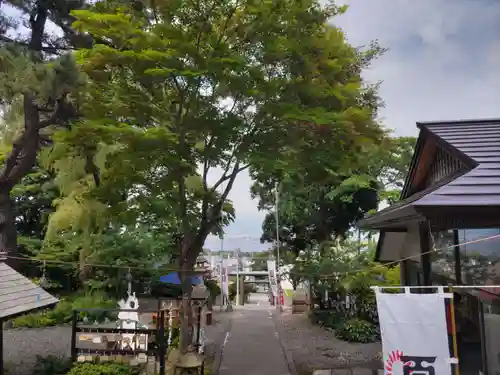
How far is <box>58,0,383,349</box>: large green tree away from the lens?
383 inches

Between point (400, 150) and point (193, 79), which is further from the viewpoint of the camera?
point (400, 150)

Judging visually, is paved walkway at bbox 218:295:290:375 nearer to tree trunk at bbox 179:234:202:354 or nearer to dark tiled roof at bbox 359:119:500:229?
tree trunk at bbox 179:234:202:354

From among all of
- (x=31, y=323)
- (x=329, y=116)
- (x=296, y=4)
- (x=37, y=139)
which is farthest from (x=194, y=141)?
(x=31, y=323)

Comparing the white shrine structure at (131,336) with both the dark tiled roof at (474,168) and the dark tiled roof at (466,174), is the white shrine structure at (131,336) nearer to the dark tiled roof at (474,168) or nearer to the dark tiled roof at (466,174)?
the dark tiled roof at (466,174)

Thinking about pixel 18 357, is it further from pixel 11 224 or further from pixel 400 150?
pixel 400 150

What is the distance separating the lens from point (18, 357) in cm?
1277

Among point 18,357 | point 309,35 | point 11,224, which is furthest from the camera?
point 11,224

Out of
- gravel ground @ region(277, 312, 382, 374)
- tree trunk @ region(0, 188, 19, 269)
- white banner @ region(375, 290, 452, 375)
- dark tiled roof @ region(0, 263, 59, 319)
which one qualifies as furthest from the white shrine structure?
tree trunk @ region(0, 188, 19, 269)

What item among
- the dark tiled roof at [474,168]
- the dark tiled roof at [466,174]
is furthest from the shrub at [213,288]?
Answer: the dark tiled roof at [474,168]

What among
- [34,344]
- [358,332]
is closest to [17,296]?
[34,344]

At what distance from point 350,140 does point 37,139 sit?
1174 centimetres

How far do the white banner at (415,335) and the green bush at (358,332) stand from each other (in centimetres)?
929

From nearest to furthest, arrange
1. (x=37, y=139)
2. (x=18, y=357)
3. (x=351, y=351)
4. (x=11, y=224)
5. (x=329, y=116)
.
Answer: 1. (x=329, y=116)
2. (x=18, y=357)
3. (x=351, y=351)
4. (x=37, y=139)
5. (x=11, y=224)

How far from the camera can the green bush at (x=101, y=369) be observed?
9938mm
